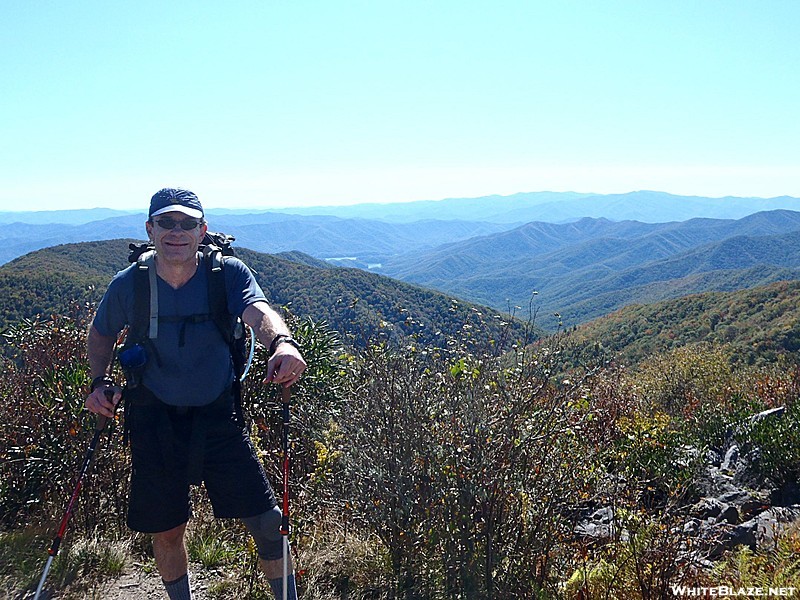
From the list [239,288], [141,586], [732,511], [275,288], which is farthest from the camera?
[275,288]

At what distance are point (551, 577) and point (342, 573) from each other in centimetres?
104

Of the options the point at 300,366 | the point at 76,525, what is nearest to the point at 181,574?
the point at 300,366

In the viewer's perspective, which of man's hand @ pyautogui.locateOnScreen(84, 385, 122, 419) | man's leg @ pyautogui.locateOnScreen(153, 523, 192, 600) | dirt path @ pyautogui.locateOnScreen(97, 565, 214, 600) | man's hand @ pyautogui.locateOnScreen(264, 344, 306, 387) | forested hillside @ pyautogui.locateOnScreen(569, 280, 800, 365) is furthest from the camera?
forested hillside @ pyautogui.locateOnScreen(569, 280, 800, 365)

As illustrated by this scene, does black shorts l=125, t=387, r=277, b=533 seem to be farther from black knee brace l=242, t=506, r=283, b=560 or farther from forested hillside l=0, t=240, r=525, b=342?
forested hillside l=0, t=240, r=525, b=342

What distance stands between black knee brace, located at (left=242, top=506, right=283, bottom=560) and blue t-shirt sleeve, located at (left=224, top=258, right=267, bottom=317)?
2.61ft

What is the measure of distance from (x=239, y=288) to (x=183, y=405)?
0.50m

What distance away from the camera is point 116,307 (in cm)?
232

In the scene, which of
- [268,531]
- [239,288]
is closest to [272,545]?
[268,531]

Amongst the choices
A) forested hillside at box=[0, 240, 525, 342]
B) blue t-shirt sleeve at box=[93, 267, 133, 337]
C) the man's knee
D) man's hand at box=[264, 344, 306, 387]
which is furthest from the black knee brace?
forested hillside at box=[0, 240, 525, 342]

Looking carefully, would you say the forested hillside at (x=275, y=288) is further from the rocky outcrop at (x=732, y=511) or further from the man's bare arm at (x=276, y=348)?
the rocky outcrop at (x=732, y=511)

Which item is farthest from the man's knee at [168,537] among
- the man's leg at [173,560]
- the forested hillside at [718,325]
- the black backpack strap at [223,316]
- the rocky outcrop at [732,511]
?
the forested hillside at [718,325]

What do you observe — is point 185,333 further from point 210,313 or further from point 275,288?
point 275,288

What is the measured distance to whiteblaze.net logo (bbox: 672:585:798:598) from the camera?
2.31 meters

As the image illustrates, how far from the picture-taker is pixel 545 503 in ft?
8.38
